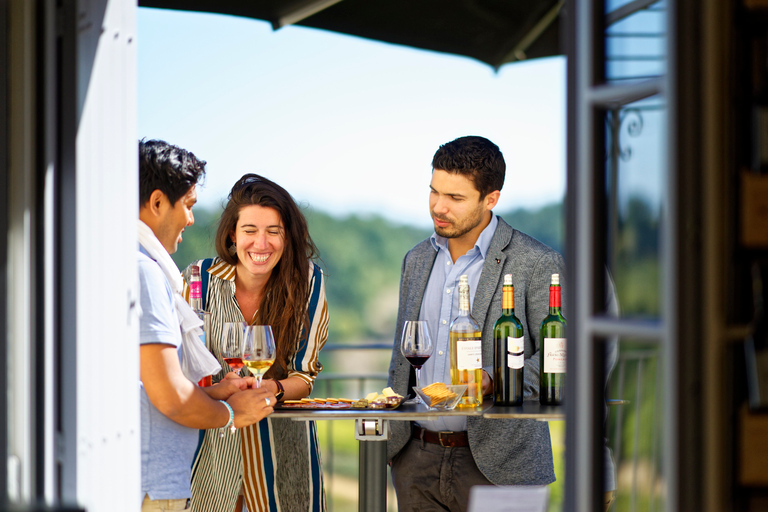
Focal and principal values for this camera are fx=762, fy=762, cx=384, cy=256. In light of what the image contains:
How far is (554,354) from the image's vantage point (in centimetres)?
211

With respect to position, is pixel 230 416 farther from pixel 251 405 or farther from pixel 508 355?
pixel 508 355

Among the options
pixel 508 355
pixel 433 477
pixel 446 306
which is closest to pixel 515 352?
pixel 508 355

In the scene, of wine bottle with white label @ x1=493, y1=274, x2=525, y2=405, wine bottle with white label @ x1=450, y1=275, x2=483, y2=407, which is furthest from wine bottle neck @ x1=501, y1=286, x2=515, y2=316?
wine bottle with white label @ x1=450, y1=275, x2=483, y2=407

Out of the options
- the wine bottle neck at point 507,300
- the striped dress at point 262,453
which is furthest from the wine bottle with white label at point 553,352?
the striped dress at point 262,453

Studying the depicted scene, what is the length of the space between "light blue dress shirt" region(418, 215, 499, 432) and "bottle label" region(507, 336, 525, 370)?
47cm

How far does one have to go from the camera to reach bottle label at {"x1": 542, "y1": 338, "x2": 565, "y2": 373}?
Result: 82.7 inches

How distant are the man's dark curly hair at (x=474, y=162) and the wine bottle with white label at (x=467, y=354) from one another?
21.8 inches

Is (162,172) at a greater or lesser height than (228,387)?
greater

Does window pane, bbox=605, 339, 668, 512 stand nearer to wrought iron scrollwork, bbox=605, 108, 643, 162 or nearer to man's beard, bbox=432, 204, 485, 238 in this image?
wrought iron scrollwork, bbox=605, 108, 643, 162

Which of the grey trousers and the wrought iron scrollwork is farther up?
the wrought iron scrollwork

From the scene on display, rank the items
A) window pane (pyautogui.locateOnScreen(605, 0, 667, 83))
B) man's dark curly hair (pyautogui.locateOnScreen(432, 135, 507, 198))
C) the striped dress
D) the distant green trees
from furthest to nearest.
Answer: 1. the distant green trees
2. man's dark curly hair (pyautogui.locateOnScreen(432, 135, 507, 198))
3. the striped dress
4. window pane (pyautogui.locateOnScreen(605, 0, 667, 83))

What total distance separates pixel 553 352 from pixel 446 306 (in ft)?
1.96

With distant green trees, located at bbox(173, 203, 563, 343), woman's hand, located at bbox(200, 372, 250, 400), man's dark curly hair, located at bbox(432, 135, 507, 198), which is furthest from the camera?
distant green trees, located at bbox(173, 203, 563, 343)

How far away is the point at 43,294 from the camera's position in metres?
1.44
